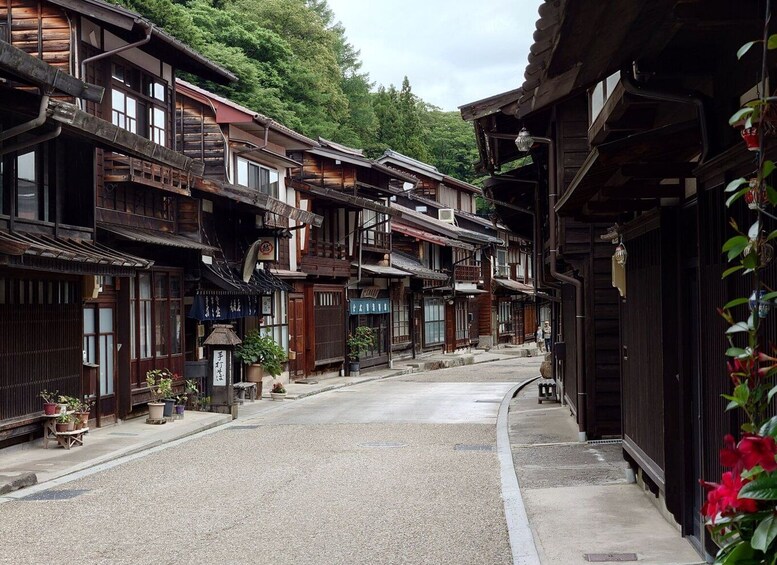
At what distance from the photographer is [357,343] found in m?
38.9

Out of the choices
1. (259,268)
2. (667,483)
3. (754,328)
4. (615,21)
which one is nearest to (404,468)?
(667,483)

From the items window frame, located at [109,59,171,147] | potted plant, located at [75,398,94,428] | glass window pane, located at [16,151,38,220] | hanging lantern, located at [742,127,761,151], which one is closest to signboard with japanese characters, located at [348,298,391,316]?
window frame, located at [109,59,171,147]

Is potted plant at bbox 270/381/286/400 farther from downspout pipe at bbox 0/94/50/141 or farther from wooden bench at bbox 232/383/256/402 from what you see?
downspout pipe at bbox 0/94/50/141

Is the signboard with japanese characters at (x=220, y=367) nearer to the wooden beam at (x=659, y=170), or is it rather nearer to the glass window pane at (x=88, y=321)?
the glass window pane at (x=88, y=321)

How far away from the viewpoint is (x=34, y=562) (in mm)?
9086

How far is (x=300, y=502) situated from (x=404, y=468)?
322cm

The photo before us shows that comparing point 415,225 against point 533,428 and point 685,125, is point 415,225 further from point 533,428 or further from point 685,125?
point 685,125

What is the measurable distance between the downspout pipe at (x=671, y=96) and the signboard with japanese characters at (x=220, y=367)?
17.5 m

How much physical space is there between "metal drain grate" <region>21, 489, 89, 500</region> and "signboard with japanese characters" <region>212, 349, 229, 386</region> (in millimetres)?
10228

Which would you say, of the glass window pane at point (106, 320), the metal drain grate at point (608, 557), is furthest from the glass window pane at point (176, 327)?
the metal drain grate at point (608, 557)

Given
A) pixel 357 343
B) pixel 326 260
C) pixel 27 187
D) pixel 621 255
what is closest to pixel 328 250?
pixel 326 260

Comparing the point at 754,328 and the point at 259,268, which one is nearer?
the point at 754,328

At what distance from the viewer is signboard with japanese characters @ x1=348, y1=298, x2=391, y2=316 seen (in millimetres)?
39787

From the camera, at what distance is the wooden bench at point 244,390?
26.7 metres
